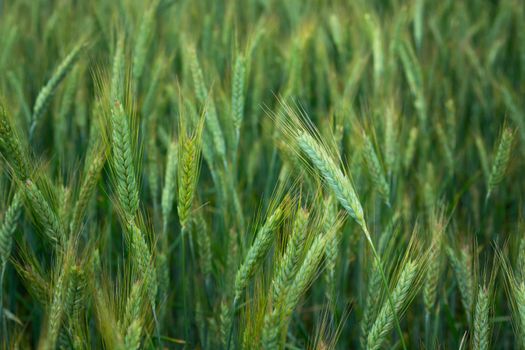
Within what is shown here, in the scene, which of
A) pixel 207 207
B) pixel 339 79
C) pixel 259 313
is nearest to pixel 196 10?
pixel 339 79

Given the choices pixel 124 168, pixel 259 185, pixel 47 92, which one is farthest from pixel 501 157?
pixel 47 92

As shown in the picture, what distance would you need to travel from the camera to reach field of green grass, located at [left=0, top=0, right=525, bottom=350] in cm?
130

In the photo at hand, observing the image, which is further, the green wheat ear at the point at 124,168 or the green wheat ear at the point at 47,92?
the green wheat ear at the point at 47,92

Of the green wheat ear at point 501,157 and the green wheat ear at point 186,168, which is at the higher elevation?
the green wheat ear at point 186,168

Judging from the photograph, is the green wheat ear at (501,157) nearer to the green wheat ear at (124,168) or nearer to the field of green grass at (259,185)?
the field of green grass at (259,185)

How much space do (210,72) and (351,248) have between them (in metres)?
0.87

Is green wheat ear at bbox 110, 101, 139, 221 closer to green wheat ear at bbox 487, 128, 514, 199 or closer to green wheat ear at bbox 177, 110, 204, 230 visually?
green wheat ear at bbox 177, 110, 204, 230

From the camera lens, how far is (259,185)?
221cm

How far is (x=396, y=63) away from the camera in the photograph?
258 centimetres

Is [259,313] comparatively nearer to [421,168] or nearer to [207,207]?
[207,207]

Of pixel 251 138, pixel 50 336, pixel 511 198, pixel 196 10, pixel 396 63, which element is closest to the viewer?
pixel 50 336

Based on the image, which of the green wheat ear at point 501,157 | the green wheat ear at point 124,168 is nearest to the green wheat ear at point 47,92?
the green wheat ear at point 124,168

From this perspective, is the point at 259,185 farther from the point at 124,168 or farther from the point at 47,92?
the point at 124,168

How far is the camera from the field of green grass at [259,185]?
1305 mm
